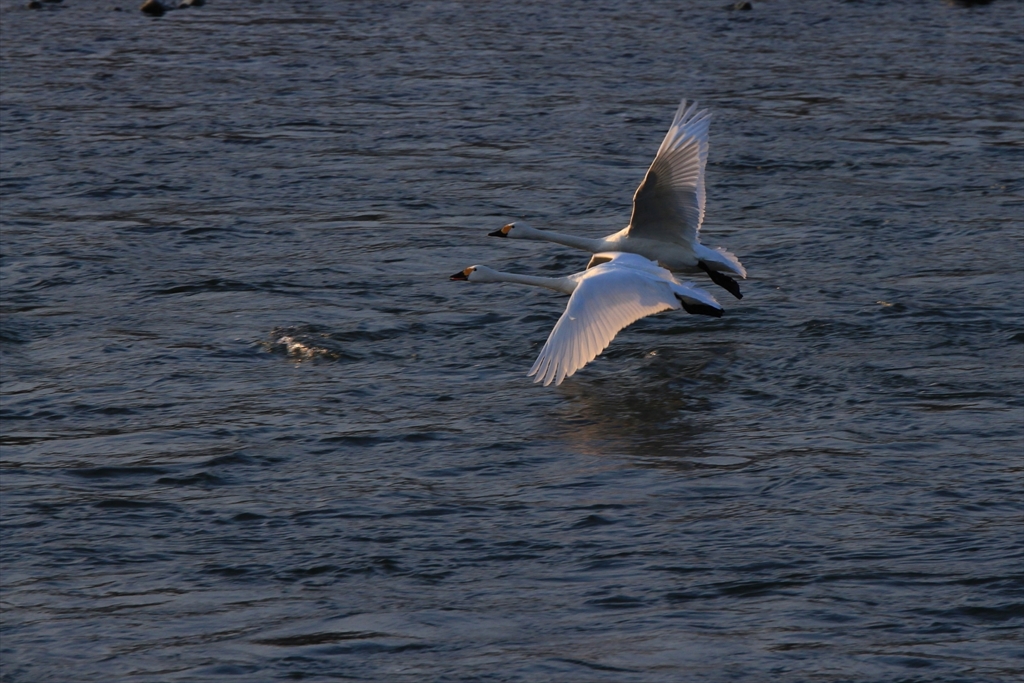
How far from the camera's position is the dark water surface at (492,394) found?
21.2ft

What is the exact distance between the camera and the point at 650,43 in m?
21.0

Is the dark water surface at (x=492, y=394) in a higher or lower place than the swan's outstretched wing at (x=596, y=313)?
lower

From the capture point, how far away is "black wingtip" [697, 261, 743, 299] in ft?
35.6

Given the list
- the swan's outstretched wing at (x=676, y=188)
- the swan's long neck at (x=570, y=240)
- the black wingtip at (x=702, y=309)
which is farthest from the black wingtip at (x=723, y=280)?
the black wingtip at (x=702, y=309)

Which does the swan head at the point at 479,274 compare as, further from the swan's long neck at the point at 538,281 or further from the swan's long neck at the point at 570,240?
the swan's long neck at the point at 570,240

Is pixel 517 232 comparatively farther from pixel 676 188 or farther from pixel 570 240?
pixel 676 188

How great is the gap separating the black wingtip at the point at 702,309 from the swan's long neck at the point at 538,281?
725mm

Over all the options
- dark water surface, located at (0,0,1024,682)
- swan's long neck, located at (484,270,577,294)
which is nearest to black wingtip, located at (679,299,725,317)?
dark water surface, located at (0,0,1024,682)

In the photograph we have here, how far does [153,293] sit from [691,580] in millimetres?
5670

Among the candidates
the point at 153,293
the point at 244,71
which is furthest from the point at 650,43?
the point at 153,293

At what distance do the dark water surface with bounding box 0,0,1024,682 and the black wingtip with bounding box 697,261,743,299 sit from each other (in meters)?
0.17

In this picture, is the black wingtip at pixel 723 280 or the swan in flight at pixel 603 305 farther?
the black wingtip at pixel 723 280

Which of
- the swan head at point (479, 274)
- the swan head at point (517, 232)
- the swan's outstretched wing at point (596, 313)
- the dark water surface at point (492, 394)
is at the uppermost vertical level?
the swan's outstretched wing at point (596, 313)

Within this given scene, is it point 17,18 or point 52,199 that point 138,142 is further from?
point 17,18
